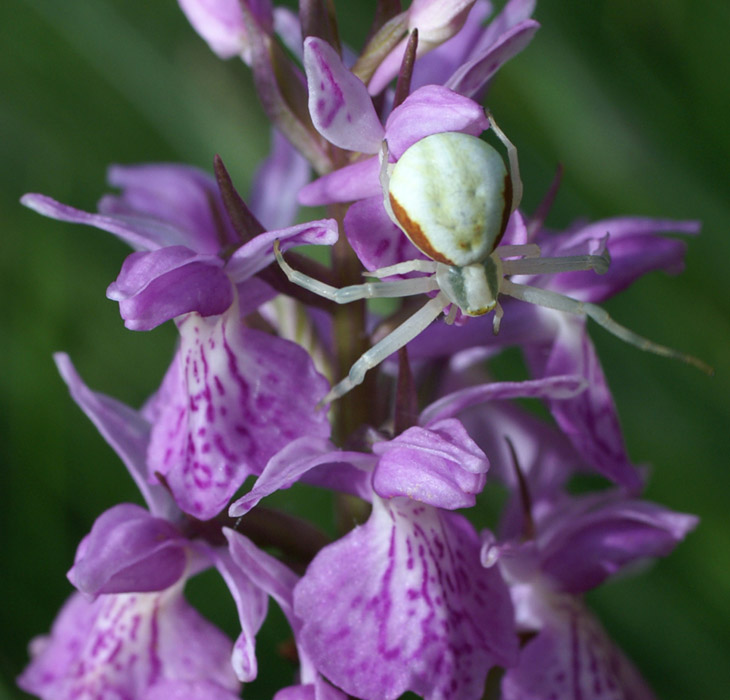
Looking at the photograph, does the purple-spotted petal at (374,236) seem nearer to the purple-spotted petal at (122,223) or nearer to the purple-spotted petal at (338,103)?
the purple-spotted petal at (338,103)

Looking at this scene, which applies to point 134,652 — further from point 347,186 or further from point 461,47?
point 461,47

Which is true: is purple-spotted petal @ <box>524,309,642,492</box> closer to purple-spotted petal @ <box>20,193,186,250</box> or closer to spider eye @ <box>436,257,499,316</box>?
spider eye @ <box>436,257,499,316</box>

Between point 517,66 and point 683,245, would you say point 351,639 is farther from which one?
point 517,66

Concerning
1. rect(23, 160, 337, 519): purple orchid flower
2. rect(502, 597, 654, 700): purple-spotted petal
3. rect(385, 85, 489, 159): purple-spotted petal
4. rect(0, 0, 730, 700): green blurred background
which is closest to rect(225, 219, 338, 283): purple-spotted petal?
rect(23, 160, 337, 519): purple orchid flower

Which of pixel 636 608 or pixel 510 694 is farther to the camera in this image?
pixel 636 608

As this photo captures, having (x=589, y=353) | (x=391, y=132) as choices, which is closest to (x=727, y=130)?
(x=589, y=353)

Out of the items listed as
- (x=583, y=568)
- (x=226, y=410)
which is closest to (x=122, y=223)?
(x=226, y=410)
